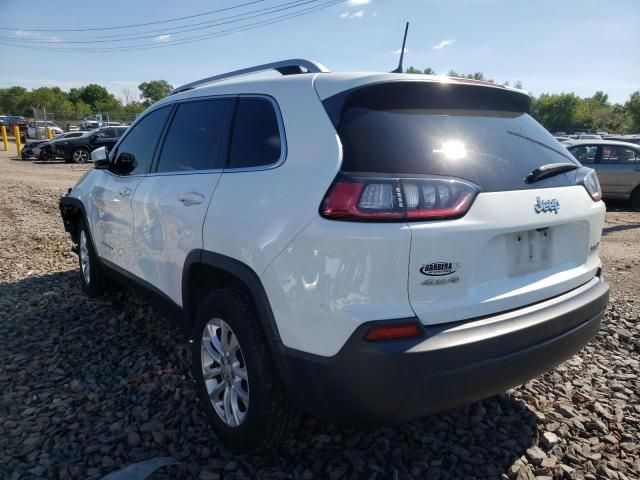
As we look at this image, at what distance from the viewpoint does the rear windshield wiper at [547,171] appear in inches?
86.0

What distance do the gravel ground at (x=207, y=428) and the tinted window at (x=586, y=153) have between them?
8.09 meters

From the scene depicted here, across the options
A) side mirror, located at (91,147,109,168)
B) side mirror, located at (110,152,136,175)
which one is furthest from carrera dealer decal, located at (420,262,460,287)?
side mirror, located at (91,147,109,168)

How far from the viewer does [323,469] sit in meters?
2.37

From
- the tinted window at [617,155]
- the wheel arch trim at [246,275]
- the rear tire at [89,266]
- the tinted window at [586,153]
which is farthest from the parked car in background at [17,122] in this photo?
the wheel arch trim at [246,275]

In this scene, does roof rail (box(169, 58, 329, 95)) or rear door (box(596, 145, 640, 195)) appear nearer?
roof rail (box(169, 58, 329, 95))

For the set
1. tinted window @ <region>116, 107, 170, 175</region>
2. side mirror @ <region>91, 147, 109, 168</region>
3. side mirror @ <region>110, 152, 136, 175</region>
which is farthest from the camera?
side mirror @ <region>91, 147, 109, 168</region>

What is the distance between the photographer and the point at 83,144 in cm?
2247

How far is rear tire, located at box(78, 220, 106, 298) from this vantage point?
14.8ft

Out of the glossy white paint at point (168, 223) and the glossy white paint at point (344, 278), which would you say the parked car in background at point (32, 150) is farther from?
the glossy white paint at point (344, 278)

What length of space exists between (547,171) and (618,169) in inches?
403

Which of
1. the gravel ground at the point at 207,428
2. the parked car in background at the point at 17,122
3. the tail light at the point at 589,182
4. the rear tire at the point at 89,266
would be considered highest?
the parked car in background at the point at 17,122

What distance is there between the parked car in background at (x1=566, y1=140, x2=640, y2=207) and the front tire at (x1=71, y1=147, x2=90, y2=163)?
66.2 ft

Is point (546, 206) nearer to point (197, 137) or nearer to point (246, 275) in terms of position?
point (246, 275)

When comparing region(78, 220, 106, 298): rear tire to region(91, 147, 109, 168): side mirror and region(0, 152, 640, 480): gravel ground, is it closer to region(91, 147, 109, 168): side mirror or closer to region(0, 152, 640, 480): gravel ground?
region(0, 152, 640, 480): gravel ground
